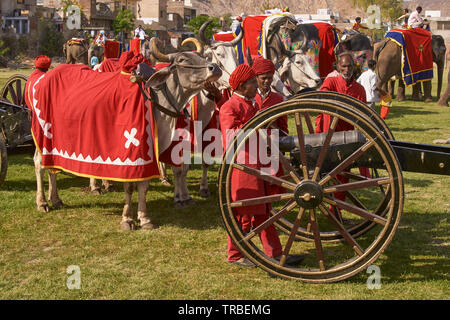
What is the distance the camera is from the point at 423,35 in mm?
18547

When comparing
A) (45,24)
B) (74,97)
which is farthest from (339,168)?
(45,24)

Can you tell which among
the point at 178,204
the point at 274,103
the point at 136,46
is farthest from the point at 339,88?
the point at 136,46

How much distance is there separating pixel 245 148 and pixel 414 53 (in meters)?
15.5

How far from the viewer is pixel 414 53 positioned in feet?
59.6

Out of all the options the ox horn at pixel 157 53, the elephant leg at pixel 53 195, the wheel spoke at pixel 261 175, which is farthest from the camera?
the elephant leg at pixel 53 195

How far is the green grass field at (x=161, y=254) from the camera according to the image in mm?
4395

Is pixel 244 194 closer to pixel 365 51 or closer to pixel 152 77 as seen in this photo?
pixel 152 77

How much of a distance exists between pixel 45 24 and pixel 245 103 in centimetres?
5823

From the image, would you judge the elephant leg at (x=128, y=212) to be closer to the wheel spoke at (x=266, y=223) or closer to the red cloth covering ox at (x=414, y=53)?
the wheel spoke at (x=266, y=223)

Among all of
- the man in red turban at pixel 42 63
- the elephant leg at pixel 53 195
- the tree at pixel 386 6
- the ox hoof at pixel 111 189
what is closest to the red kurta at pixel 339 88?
the ox hoof at pixel 111 189

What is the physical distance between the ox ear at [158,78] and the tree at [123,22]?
2404 inches

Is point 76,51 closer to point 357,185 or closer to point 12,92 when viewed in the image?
point 12,92

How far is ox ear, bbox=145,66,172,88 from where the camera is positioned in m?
5.72

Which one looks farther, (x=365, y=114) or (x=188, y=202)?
(x=188, y=202)
